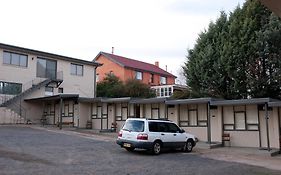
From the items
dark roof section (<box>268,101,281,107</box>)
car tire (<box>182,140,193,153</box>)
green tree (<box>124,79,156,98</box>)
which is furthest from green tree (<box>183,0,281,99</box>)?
green tree (<box>124,79,156,98</box>)

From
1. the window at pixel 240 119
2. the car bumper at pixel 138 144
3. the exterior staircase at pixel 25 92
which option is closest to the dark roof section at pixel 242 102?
the window at pixel 240 119

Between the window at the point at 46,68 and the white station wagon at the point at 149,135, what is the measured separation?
71.0 ft

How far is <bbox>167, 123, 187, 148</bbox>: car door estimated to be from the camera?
57.3 feet

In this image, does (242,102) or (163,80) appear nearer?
(242,102)

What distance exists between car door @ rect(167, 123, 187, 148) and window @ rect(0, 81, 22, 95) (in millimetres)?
20966

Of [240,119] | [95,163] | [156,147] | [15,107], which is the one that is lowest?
[95,163]

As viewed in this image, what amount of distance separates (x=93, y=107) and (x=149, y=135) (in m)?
16.2

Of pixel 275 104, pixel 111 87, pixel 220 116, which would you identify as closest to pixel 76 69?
pixel 111 87

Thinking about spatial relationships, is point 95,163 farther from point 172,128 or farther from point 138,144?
point 172,128

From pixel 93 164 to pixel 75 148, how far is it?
4728mm

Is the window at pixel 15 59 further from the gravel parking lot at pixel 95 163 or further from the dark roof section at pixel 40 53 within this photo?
the gravel parking lot at pixel 95 163

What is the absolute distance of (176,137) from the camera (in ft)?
57.9

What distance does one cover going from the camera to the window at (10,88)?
3284 cm

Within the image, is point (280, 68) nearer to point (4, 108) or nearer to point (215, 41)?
point (215, 41)
